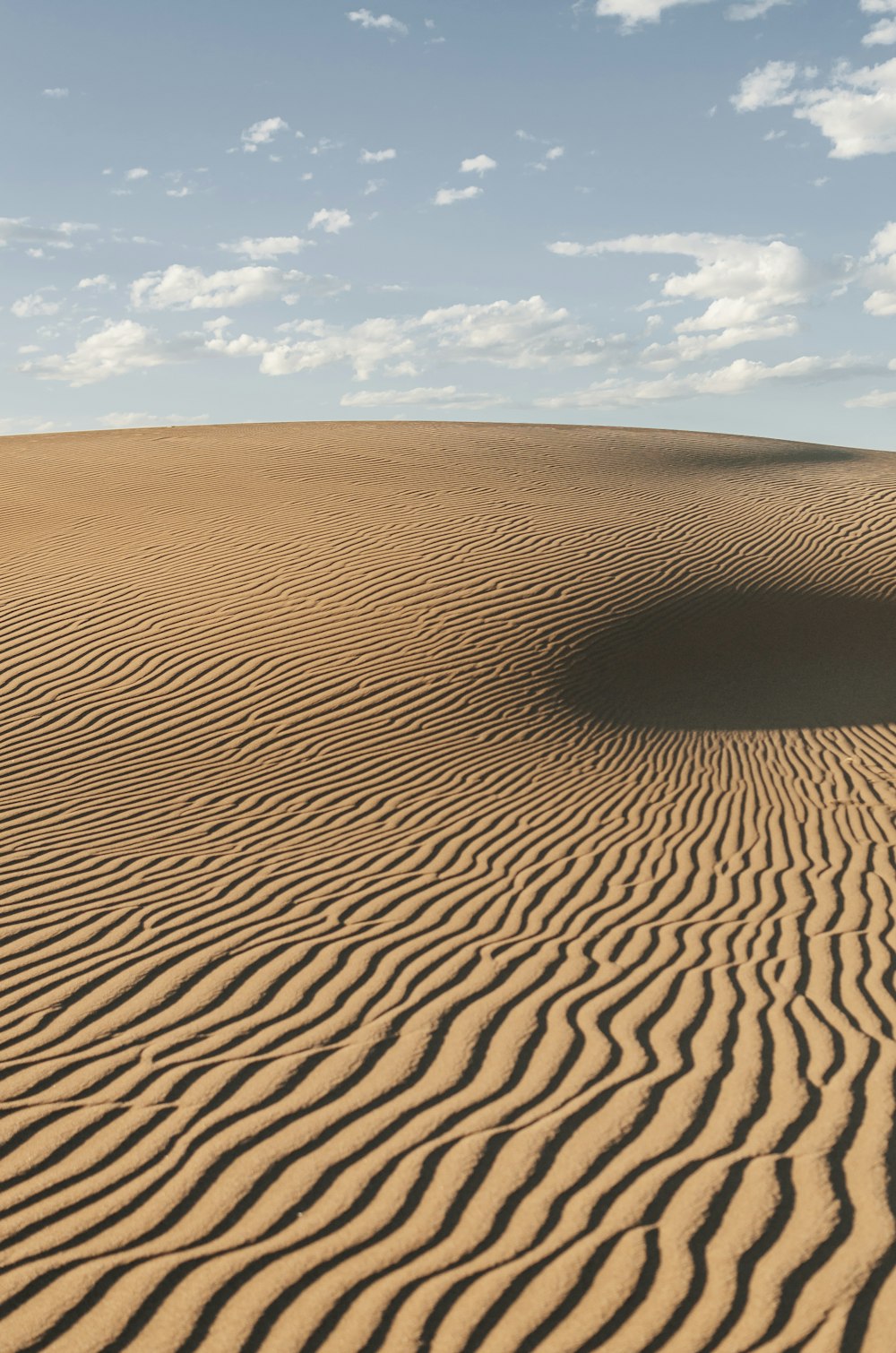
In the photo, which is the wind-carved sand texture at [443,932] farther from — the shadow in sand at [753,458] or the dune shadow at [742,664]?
the shadow in sand at [753,458]

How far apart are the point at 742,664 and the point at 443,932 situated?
8.22 metres

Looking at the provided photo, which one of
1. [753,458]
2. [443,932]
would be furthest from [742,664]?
[753,458]

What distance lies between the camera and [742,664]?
527 inches

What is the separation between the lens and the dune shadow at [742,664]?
11883mm

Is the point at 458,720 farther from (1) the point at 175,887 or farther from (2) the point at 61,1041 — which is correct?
(2) the point at 61,1041

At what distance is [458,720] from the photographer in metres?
10.6

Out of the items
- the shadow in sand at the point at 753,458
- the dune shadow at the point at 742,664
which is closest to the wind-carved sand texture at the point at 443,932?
the dune shadow at the point at 742,664

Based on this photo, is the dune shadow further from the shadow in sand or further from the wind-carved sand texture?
the shadow in sand

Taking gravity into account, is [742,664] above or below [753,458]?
below

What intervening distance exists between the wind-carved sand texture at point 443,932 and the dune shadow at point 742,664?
0.21ft

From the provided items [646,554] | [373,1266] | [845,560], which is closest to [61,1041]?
[373,1266]

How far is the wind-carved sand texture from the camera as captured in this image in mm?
3377

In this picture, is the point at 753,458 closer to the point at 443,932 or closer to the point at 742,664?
the point at 742,664

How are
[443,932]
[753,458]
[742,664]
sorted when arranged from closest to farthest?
[443,932]
[742,664]
[753,458]
